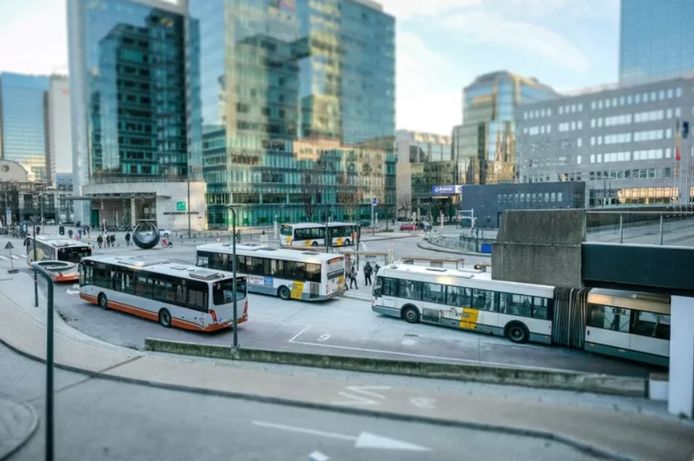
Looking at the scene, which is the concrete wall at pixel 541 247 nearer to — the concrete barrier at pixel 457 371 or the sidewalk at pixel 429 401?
the concrete barrier at pixel 457 371

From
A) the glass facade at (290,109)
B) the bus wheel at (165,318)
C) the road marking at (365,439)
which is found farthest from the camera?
the glass facade at (290,109)

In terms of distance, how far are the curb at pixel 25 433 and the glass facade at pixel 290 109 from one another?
68.9 meters

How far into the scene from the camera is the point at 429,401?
1136 centimetres

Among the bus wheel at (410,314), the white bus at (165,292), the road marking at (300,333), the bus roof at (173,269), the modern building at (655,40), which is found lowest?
the road marking at (300,333)

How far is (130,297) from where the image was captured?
22.2 metres

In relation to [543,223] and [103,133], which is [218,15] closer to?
[103,133]

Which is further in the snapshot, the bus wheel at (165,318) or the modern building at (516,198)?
the modern building at (516,198)

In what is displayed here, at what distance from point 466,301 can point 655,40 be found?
519 feet

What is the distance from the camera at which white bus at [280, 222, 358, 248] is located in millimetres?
47969

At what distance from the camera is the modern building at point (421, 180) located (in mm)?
116688

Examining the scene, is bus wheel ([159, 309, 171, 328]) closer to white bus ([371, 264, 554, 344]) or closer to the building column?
white bus ([371, 264, 554, 344])

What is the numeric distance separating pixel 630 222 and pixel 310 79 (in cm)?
9070

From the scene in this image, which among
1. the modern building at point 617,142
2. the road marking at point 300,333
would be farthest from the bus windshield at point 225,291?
the modern building at point 617,142

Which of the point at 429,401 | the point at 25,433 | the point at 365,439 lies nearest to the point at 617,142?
the point at 429,401
